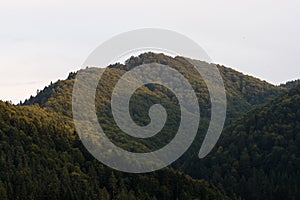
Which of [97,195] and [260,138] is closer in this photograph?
[97,195]

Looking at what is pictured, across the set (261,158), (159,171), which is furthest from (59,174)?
(261,158)

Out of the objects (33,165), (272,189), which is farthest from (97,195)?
(272,189)

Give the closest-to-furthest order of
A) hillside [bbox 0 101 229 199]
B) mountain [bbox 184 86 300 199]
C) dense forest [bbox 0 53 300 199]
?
hillside [bbox 0 101 229 199], dense forest [bbox 0 53 300 199], mountain [bbox 184 86 300 199]

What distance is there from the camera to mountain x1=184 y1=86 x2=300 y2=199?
160 m

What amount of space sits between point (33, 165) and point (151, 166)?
38851 mm

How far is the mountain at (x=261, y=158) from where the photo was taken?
16000 cm

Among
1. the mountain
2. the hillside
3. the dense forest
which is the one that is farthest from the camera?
the mountain

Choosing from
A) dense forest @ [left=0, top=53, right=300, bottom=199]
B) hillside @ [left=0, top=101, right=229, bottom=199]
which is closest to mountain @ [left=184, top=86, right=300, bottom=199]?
dense forest @ [left=0, top=53, right=300, bottom=199]

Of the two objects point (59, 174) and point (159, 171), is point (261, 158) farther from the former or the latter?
point (59, 174)

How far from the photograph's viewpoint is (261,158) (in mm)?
178750

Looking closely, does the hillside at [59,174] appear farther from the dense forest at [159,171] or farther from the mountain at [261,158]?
the mountain at [261,158]

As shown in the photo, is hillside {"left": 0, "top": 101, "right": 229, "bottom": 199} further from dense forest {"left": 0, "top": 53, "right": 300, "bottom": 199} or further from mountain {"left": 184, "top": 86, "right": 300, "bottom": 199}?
mountain {"left": 184, "top": 86, "right": 300, "bottom": 199}

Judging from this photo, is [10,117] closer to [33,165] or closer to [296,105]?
[33,165]

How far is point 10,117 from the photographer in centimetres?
16188
